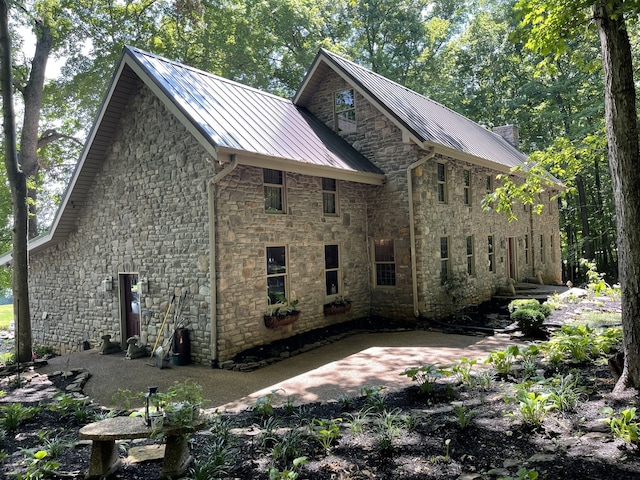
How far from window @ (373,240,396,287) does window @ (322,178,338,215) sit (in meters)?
1.88

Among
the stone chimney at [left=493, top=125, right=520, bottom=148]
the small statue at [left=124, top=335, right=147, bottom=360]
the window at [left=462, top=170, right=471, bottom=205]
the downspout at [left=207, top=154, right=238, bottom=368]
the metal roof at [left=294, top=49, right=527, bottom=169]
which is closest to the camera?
the downspout at [left=207, top=154, right=238, bottom=368]

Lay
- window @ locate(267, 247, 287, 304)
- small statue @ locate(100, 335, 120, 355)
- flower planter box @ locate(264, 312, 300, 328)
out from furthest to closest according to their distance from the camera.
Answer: small statue @ locate(100, 335, 120, 355) → window @ locate(267, 247, 287, 304) → flower planter box @ locate(264, 312, 300, 328)

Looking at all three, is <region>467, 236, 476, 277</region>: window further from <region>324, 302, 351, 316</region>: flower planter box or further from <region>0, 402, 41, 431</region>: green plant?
<region>0, 402, 41, 431</region>: green plant

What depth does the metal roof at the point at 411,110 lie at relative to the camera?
499 inches

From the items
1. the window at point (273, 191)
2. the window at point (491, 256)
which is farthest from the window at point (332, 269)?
the window at point (491, 256)

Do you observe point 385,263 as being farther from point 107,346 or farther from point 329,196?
point 107,346

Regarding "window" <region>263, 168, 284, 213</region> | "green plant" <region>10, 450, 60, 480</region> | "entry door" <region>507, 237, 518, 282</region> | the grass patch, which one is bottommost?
the grass patch

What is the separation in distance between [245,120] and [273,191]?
1.71 meters

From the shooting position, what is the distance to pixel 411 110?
14.3m

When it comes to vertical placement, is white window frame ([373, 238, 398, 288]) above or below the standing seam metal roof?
below

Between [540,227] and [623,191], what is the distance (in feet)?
57.4

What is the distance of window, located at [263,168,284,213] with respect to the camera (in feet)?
34.0

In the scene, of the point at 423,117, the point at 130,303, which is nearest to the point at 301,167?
the point at 130,303

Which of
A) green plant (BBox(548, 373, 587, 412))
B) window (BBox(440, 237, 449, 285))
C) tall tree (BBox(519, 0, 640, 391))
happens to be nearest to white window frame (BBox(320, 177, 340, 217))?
window (BBox(440, 237, 449, 285))
